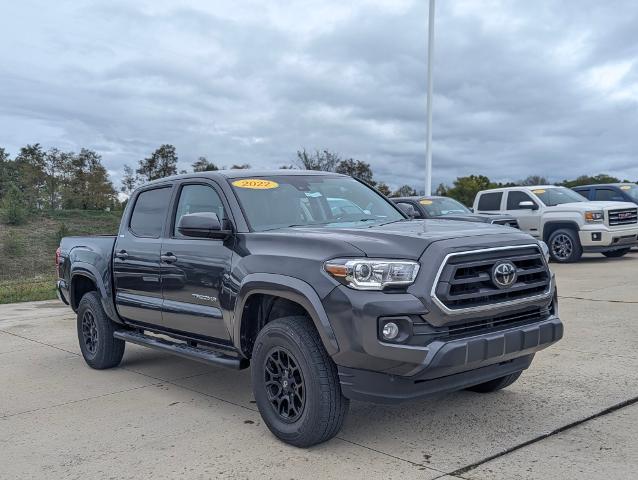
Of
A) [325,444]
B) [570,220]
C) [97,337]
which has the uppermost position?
[570,220]

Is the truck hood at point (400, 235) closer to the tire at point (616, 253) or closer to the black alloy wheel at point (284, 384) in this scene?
the black alloy wheel at point (284, 384)

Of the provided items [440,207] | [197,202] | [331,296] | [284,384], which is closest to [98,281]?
[197,202]

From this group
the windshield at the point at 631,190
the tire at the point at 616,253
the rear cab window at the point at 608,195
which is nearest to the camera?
the tire at the point at 616,253

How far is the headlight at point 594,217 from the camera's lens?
1489 cm

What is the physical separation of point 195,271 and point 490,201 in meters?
13.4

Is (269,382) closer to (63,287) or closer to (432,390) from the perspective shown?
(432,390)

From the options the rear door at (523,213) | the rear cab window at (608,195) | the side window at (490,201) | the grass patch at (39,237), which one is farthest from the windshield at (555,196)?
the grass patch at (39,237)

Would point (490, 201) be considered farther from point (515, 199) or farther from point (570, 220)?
point (570, 220)

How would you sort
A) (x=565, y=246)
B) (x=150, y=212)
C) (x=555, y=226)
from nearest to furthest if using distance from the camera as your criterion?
(x=150, y=212) → (x=565, y=246) → (x=555, y=226)

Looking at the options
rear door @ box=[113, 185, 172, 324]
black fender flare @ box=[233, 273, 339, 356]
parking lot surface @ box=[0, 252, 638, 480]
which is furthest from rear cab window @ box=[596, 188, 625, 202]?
black fender flare @ box=[233, 273, 339, 356]

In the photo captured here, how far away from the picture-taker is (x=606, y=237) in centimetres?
1471

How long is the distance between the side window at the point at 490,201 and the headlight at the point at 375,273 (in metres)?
13.8

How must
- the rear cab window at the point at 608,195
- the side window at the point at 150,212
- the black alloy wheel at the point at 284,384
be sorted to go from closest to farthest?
the black alloy wheel at the point at 284,384, the side window at the point at 150,212, the rear cab window at the point at 608,195

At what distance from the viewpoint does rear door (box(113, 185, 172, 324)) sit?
5656 millimetres
